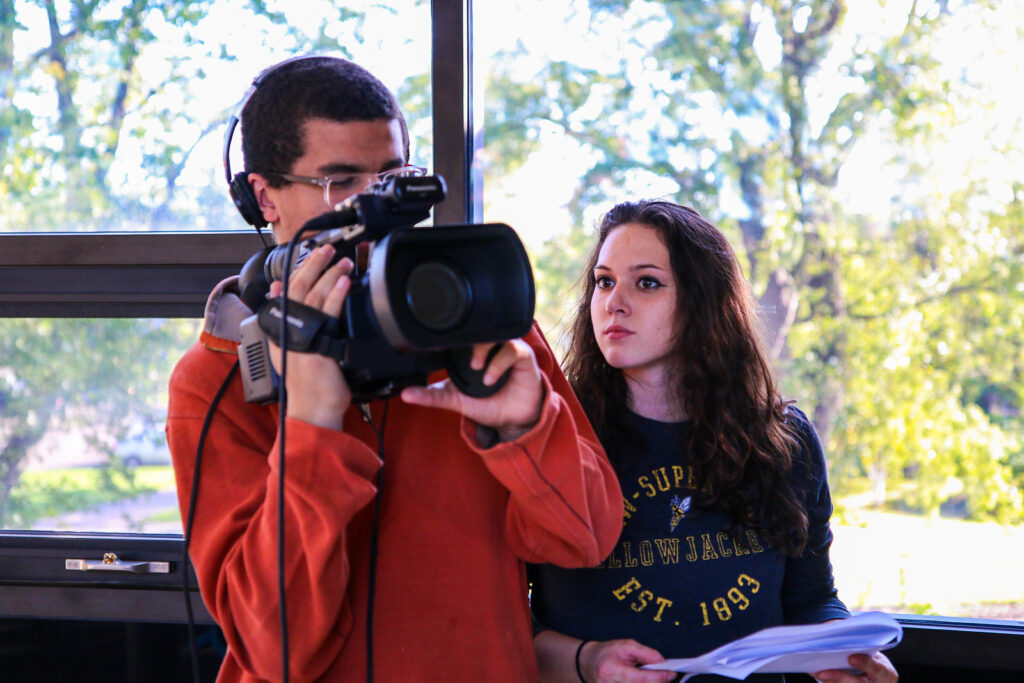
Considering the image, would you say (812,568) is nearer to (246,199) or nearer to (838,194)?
(246,199)

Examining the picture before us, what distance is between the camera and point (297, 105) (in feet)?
2.83

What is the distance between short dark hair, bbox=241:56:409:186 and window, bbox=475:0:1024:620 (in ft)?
3.43

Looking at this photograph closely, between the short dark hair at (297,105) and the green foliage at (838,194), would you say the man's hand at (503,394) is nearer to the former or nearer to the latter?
the short dark hair at (297,105)

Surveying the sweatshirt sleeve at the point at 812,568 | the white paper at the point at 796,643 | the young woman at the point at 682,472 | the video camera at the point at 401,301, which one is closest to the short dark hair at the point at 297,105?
the video camera at the point at 401,301

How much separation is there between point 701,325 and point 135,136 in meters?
1.21

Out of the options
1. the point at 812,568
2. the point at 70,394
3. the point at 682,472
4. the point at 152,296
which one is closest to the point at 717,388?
the point at 682,472

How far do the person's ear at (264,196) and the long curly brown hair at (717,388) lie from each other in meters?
0.60

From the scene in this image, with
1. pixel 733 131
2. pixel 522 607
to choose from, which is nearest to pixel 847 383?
pixel 733 131

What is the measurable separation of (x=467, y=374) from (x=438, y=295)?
79mm

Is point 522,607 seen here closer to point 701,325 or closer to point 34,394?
point 701,325

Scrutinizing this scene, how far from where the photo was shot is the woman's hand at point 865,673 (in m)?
1.08

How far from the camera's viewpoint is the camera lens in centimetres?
71

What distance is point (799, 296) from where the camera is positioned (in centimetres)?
216

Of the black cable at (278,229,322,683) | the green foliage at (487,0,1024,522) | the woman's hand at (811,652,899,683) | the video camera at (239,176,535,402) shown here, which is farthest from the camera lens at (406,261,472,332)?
the green foliage at (487,0,1024,522)
